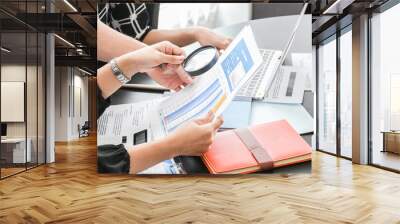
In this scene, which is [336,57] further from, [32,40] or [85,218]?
[85,218]

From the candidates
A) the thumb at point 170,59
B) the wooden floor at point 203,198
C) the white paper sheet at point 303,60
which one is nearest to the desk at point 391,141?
the wooden floor at point 203,198

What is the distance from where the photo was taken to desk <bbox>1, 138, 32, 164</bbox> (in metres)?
6.53

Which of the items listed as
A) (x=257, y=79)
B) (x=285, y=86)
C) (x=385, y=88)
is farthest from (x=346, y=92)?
(x=257, y=79)

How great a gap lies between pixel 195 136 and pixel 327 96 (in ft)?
17.7

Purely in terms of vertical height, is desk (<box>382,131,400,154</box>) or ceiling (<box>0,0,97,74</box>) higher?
ceiling (<box>0,0,97,74</box>)

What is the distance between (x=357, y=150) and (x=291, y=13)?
3.39 m

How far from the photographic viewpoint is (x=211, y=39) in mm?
6453

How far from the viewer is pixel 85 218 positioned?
3916 mm

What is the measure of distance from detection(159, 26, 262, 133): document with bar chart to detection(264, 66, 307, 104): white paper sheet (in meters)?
0.43

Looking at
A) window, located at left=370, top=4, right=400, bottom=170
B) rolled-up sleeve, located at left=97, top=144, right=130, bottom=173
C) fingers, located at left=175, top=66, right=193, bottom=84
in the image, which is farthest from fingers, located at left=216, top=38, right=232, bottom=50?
window, located at left=370, top=4, right=400, bottom=170

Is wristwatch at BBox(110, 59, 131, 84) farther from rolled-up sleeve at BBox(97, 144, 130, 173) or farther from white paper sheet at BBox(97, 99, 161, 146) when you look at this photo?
rolled-up sleeve at BBox(97, 144, 130, 173)

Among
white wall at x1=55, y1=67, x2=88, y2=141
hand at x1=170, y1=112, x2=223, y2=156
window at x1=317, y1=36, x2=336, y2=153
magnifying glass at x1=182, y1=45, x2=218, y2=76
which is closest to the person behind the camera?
hand at x1=170, y1=112, x2=223, y2=156

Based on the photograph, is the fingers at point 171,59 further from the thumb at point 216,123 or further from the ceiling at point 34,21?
the ceiling at point 34,21

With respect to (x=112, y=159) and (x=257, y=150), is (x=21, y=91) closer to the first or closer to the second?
(x=112, y=159)
